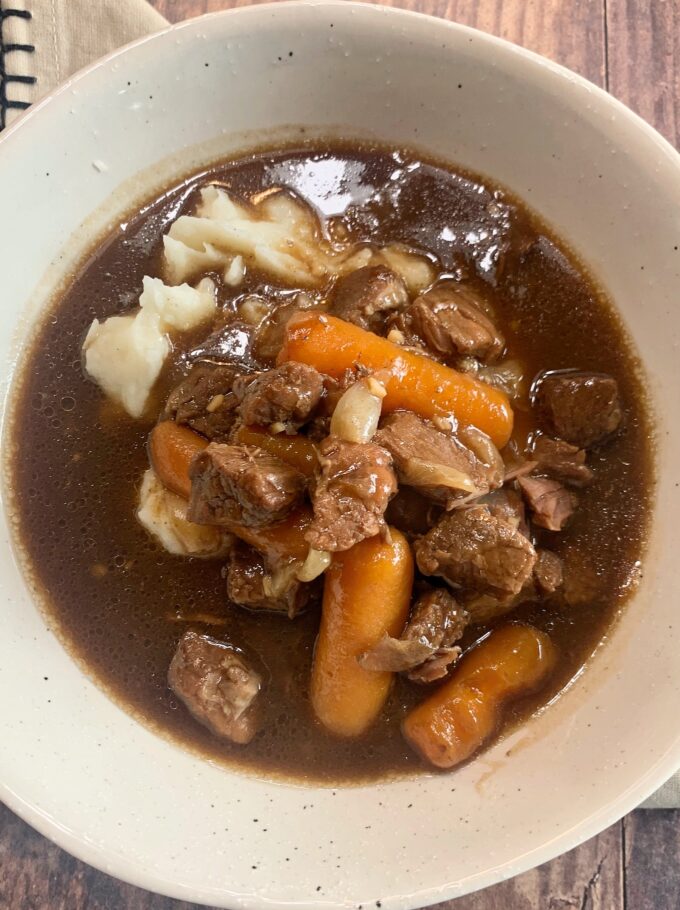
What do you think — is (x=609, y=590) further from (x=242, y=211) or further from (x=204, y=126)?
(x=204, y=126)

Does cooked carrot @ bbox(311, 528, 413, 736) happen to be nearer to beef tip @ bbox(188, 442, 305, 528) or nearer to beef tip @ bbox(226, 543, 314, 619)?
beef tip @ bbox(226, 543, 314, 619)

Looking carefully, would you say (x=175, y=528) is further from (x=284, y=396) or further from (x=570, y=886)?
(x=570, y=886)

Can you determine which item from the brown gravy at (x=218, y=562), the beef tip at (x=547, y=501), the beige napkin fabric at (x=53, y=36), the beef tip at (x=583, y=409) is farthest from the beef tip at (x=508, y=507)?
the beige napkin fabric at (x=53, y=36)

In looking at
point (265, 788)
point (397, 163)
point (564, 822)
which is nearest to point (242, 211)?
point (397, 163)

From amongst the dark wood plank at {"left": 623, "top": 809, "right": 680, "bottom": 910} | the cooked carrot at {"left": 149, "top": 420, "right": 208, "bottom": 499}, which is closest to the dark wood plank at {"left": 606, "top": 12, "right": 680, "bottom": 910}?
the cooked carrot at {"left": 149, "top": 420, "right": 208, "bottom": 499}

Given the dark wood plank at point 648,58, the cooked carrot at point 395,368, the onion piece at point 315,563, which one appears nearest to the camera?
the onion piece at point 315,563

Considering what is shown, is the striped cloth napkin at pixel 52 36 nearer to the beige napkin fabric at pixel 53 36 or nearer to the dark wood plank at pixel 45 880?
the beige napkin fabric at pixel 53 36
